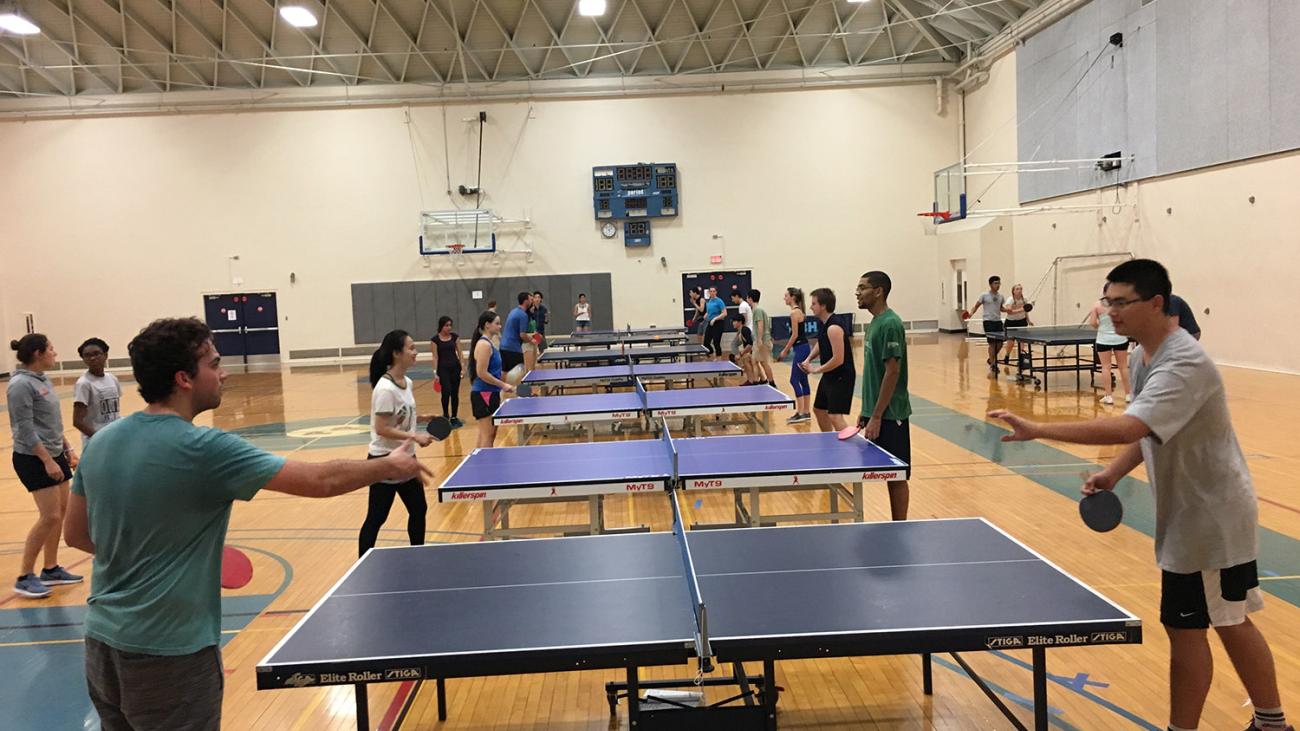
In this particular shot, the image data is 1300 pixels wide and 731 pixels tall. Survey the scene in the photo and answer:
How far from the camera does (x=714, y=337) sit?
16.0m

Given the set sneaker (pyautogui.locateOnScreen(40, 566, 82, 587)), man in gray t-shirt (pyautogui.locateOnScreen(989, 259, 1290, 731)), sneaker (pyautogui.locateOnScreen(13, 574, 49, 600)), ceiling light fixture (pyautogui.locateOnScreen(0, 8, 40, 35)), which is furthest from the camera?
ceiling light fixture (pyautogui.locateOnScreen(0, 8, 40, 35))

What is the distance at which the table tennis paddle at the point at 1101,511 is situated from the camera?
9.47ft

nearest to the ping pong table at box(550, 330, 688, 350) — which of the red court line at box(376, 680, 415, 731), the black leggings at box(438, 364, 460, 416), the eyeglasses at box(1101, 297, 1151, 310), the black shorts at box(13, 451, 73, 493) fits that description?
the black leggings at box(438, 364, 460, 416)

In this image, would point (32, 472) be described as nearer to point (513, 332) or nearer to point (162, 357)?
point (162, 357)

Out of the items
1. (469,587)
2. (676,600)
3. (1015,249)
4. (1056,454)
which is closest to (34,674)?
(469,587)

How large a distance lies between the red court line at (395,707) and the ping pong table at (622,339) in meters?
12.7

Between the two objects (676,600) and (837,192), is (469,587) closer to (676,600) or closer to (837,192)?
(676,600)

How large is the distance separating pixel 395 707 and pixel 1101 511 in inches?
124

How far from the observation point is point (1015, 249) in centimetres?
2114

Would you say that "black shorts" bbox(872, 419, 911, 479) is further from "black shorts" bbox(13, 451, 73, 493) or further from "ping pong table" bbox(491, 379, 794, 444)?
"black shorts" bbox(13, 451, 73, 493)

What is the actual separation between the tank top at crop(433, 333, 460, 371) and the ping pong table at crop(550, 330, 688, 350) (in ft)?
18.1

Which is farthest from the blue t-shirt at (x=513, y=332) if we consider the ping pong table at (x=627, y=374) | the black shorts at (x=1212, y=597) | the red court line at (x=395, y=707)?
the black shorts at (x=1212, y=597)

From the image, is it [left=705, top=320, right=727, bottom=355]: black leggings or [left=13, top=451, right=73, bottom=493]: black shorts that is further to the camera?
[left=705, top=320, right=727, bottom=355]: black leggings

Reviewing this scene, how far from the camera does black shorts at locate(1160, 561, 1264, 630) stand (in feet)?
9.30
